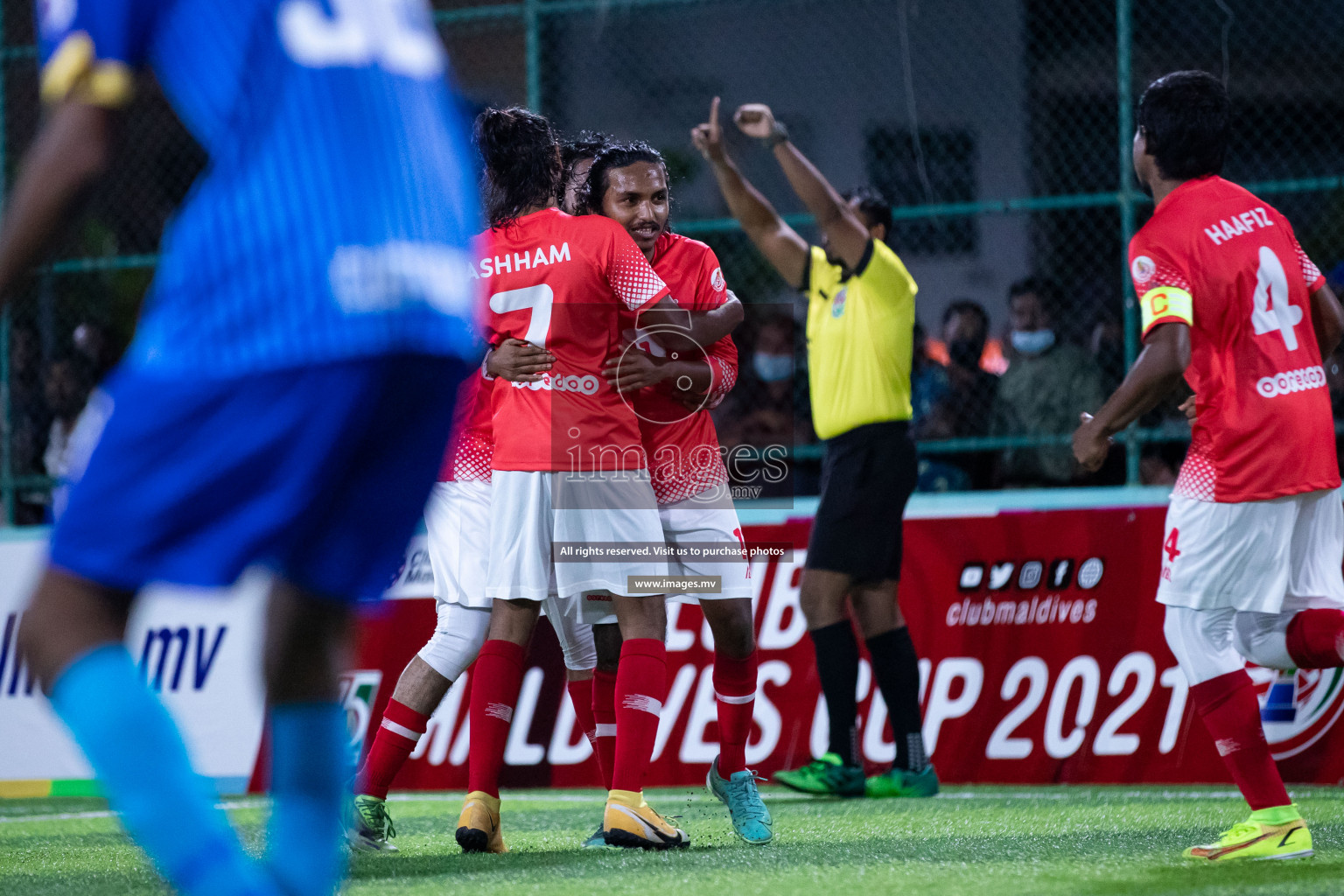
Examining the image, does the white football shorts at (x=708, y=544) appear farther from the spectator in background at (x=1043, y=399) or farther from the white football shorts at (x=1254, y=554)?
the spectator in background at (x=1043, y=399)

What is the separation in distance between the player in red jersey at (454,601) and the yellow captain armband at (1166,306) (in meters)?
1.61

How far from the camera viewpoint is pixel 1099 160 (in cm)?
823

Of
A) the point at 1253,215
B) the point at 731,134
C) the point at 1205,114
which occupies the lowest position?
the point at 1253,215

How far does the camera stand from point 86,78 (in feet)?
6.39

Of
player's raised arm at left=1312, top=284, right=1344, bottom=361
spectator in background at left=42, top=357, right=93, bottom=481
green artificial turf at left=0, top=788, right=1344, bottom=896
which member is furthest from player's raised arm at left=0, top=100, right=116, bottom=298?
spectator in background at left=42, top=357, right=93, bottom=481

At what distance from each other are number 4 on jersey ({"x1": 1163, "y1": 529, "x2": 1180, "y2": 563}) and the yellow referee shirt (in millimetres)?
2295

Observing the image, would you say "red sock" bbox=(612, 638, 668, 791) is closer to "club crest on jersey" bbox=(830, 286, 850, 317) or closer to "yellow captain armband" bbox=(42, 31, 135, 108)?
"club crest on jersey" bbox=(830, 286, 850, 317)

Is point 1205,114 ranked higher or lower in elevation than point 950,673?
higher

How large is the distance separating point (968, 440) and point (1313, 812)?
2656 mm

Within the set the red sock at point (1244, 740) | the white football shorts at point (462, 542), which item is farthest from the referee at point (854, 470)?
the red sock at point (1244, 740)

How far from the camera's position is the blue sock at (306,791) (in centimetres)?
217

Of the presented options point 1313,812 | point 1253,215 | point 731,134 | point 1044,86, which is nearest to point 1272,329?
point 1253,215

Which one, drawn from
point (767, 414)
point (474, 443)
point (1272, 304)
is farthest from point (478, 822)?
point (767, 414)

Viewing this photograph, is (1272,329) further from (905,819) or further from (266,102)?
(266,102)
